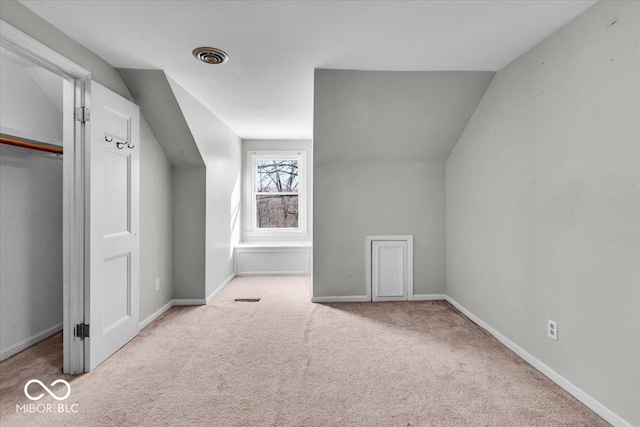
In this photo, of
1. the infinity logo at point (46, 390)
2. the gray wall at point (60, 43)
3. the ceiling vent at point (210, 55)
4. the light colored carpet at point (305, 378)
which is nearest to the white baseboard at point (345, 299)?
the light colored carpet at point (305, 378)

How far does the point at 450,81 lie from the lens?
268 centimetres

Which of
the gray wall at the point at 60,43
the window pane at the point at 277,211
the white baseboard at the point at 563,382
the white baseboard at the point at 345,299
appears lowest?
the white baseboard at the point at 563,382

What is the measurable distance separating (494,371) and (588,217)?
1.14m

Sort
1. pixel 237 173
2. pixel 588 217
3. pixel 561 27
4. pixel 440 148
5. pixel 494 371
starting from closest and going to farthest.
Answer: pixel 588 217 → pixel 561 27 → pixel 494 371 → pixel 440 148 → pixel 237 173

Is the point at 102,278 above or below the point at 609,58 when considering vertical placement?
below

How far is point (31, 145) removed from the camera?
228 centimetres

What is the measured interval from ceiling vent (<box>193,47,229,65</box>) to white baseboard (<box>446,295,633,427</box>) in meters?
3.04

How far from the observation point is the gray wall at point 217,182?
10.3ft

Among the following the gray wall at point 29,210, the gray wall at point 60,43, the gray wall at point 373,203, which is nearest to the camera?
the gray wall at point 60,43

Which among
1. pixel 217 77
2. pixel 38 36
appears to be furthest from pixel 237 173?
pixel 38 36

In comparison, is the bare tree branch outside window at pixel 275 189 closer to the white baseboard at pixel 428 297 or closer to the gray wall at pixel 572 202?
the white baseboard at pixel 428 297

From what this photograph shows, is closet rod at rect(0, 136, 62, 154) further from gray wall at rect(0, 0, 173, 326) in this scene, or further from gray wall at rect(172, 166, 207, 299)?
gray wall at rect(172, 166, 207, 299)

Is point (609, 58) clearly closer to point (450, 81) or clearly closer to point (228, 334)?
point (450, 81)

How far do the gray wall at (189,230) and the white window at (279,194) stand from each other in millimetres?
1817
